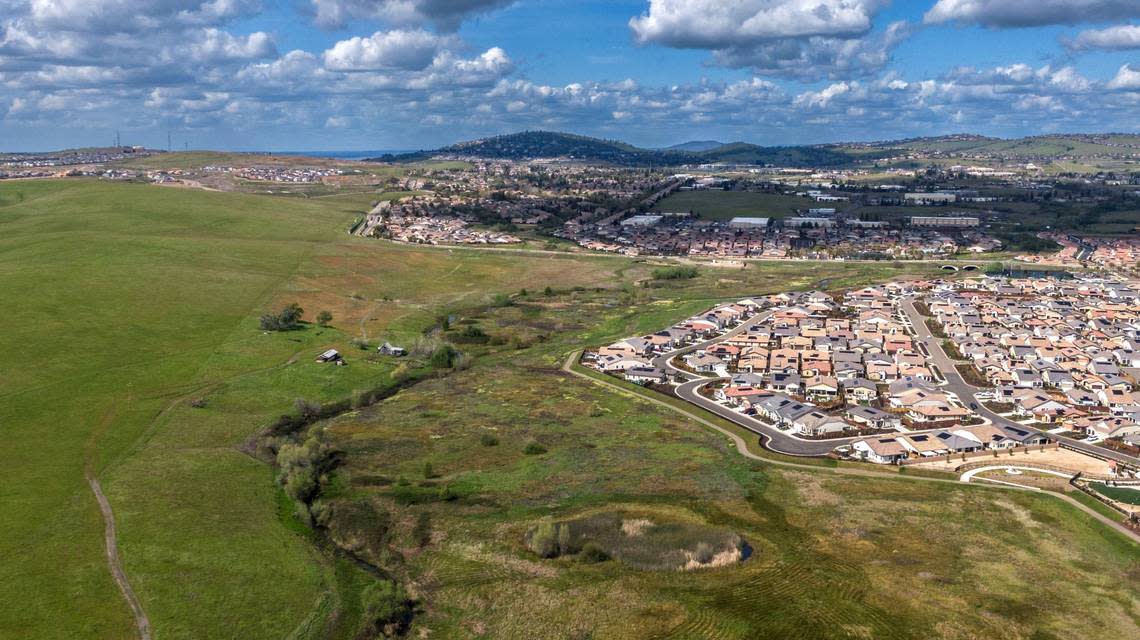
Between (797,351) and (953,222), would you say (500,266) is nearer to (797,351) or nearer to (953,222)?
(797,351)

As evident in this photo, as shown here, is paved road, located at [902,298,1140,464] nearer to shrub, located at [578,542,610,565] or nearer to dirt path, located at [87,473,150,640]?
shrub, located at [578,542,610,565]

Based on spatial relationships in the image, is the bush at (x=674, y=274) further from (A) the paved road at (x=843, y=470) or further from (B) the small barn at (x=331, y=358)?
(B) the small barn at (x=331, y=358)

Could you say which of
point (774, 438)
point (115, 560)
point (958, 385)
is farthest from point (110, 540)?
point (958, 385)

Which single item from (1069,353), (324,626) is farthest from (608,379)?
(1069,353)

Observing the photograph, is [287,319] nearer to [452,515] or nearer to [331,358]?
[331,358]

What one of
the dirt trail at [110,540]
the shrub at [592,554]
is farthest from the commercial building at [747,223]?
the dirt trail at [110,540]

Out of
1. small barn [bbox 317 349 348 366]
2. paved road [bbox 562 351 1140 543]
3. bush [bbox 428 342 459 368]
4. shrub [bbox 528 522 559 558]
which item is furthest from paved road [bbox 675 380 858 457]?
small barn [bbox 317 349 348 366]

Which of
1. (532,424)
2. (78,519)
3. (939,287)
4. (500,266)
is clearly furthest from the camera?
(500,266)
